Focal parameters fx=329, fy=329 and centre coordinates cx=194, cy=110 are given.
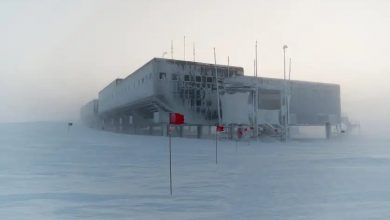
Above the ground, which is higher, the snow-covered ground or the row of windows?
the row of windows

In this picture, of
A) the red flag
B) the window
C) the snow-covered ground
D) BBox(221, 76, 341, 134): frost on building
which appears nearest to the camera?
the snow-covered ground

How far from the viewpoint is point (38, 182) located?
12.2 m

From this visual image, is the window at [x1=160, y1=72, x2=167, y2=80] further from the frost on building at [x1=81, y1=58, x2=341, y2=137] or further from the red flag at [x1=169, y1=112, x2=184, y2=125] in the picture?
the red flag at [x1=169, y1=112, x2=184, y2=125]

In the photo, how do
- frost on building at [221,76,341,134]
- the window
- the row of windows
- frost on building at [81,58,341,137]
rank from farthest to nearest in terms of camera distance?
the row of windows → the window → frost on building at [81,58,341,137] → frost on building at [221,76,341,134]

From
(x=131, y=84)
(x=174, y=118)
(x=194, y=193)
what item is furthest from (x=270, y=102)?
(x=194, y=193)

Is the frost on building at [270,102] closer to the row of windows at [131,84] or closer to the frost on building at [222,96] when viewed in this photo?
the frost on building at [222,96]

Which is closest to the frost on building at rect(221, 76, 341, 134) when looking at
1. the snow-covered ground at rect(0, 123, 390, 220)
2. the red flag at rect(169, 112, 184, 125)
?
the snow-covered ground at rect(0, 123, 390, 220)

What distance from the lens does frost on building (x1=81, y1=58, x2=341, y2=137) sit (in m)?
49.2

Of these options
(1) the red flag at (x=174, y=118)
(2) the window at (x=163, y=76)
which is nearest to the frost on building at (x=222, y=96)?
(2) the window at (x=163, y=76)

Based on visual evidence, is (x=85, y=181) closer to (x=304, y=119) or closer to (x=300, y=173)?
(x=300, y=173)

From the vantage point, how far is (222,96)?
51625 millimetres

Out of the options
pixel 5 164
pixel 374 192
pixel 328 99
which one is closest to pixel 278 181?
pixel 374 192

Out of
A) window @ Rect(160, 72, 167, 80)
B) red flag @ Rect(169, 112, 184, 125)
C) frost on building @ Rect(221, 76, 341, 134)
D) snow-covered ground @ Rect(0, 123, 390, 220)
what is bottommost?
snow-covered ground @ Rect(0, 123, 390, 220)

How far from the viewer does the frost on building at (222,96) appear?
49219 millimetres
